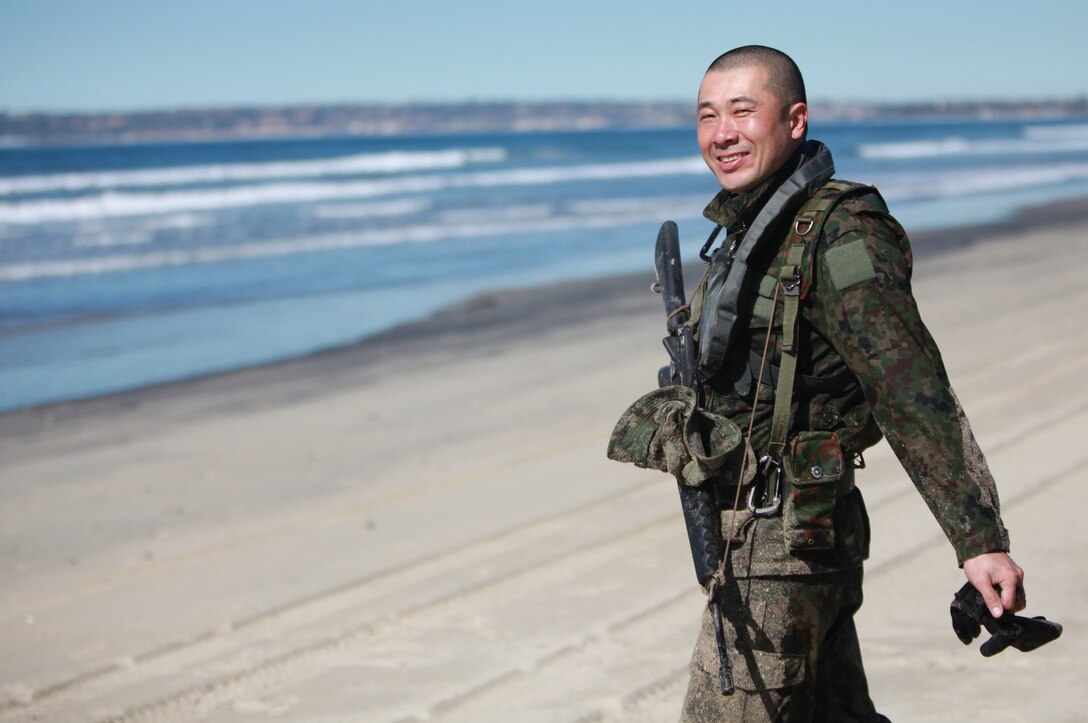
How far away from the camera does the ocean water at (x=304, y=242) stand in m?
11.4

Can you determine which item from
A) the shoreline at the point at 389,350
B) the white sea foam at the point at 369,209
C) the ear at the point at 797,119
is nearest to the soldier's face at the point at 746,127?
the ear at the point at 797,119

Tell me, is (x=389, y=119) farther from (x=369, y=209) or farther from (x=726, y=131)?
(x=726, y=131)

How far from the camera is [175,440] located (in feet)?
25.2

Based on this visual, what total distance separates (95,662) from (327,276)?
39.7 feet

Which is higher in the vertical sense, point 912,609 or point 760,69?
point 760,69

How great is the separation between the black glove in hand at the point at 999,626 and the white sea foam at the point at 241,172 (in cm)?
3993

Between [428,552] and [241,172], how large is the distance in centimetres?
4933

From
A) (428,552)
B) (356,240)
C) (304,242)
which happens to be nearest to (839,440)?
Answer: (428,552)

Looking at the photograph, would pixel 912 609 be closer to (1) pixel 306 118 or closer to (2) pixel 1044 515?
(2) pixel 1044 515

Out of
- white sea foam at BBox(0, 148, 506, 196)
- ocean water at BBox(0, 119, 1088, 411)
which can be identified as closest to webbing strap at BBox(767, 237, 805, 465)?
ocean water at BBox(0, 119, 1088, 411)

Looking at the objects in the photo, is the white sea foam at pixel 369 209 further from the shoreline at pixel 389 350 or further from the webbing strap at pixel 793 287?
the webbing strap at pixel 793 287

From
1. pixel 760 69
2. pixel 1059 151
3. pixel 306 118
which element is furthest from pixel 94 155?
pixel 306 118

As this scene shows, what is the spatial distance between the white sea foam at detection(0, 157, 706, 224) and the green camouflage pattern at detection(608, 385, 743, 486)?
28.9 m

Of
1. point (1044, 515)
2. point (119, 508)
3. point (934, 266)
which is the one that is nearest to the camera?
point (1044, 515)
